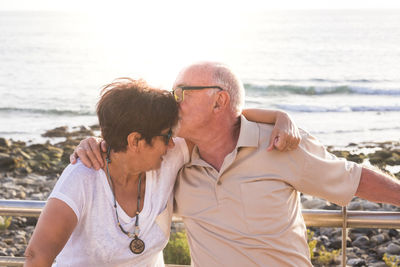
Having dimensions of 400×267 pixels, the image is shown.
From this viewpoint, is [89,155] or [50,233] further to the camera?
[89,155]

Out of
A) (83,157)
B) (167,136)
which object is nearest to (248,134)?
(167,136)

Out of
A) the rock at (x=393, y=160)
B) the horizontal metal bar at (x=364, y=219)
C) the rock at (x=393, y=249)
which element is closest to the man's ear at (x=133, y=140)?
the horizontal metal bar at (x=364, y=219)

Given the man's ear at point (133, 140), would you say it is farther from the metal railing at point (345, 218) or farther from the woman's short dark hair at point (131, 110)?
the metal railing at point (345, 218)

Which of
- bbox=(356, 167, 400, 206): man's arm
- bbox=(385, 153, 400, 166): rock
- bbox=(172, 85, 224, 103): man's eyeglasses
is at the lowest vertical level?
bbox=(385, 153, 400, 166): rock

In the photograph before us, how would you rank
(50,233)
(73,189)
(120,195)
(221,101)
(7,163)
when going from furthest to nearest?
(7,163) < (221,101) < (120,195) < (73,189) < (50,233)

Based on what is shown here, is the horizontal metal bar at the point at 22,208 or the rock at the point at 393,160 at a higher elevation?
the horizontal metal bar at the point at 22,208

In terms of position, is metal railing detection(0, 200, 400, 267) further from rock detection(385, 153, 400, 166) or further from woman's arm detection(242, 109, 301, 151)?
rock detection(385, 153, 400, 166)

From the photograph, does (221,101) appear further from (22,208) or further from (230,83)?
(22,208)

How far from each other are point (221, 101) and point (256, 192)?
57cm

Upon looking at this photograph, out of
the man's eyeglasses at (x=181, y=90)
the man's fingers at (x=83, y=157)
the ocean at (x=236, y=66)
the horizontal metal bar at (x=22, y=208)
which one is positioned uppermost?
the man's eyeglasses at (x=181, y=90)

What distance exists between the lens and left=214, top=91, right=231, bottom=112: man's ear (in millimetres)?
3309

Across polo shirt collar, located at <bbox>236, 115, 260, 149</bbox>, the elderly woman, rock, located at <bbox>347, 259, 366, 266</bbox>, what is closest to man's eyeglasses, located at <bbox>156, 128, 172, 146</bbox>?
the elderly woman

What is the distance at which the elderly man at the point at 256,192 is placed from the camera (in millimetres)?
3053

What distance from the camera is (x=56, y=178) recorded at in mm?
11477
